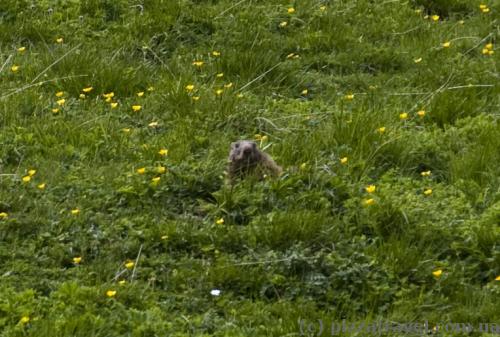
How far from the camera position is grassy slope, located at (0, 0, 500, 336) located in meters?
5.21

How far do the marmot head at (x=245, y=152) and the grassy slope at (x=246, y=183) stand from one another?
0.17 m

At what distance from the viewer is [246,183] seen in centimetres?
618

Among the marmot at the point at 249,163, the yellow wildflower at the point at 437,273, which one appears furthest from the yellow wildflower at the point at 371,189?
the yellow wildflower at the point at 437,273

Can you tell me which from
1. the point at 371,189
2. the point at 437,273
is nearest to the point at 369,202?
the point at 371,189

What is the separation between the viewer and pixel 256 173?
6234mm

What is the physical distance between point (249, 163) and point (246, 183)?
13cm

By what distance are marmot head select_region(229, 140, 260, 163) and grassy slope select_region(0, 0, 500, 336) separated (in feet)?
0.55

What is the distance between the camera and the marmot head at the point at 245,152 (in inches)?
246

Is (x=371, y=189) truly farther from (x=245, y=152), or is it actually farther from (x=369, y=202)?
(x=245, y=152)

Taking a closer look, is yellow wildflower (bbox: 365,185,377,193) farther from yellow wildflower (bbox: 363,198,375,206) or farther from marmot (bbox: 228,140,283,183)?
marmot (bbox: 228,140,283,183)

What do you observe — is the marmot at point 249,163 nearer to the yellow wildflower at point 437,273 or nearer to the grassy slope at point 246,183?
the grassy slope at point 246,183

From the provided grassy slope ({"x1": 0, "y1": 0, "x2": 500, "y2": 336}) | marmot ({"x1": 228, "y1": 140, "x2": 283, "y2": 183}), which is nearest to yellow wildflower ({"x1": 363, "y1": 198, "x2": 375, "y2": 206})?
grassy slope ({"x1": 0, "y1": 0, "x2": 500, "y2": 336})

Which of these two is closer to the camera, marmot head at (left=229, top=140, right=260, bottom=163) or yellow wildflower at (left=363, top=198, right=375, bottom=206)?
yellow wildflower at (left=363, top=198, right=375, bottom=206)

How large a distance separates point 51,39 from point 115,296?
373 cm
